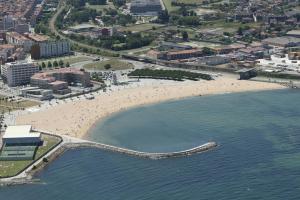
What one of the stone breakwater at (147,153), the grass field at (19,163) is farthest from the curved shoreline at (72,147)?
the grass field at (19,163)

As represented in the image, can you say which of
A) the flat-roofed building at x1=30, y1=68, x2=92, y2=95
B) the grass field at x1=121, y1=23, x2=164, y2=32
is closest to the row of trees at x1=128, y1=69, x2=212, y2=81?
the flat-roofed building at x1=30, y1=68, x2=92, y2=95

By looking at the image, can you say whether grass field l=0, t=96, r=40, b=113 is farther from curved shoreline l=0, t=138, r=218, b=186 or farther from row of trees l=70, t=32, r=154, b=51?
row of trees l=70, t=32, r=154, b=51

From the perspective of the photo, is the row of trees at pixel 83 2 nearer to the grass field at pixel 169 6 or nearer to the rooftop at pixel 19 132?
the grass field at pixel 169 6

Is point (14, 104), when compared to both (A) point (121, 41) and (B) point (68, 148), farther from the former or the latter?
(A) point (121, 41)

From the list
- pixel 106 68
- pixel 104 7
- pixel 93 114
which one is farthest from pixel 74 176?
pixel 104 7

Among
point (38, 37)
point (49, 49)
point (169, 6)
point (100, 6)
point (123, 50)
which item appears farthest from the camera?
point (100, 6)

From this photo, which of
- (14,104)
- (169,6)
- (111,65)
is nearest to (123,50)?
(111,65)
